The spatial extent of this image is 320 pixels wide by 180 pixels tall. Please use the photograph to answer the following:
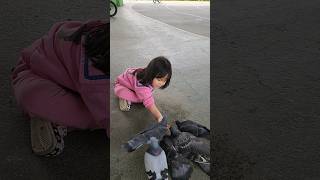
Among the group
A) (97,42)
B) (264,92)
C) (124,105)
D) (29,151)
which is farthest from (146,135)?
(264,92)

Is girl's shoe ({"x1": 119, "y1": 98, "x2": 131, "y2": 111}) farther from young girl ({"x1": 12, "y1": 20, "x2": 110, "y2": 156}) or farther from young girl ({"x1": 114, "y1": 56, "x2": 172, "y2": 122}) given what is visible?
young girl ({"x1": 12, "y1": 20, "x2": 110, "y2": 156})

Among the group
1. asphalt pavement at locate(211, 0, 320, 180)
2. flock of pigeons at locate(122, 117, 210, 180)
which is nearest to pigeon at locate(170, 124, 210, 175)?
flock of pigeons at locate(122, 117, 210, 180)

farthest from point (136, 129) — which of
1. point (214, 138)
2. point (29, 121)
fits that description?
point (29, 121)

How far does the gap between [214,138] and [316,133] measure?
29cm

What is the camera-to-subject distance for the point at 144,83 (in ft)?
1.88

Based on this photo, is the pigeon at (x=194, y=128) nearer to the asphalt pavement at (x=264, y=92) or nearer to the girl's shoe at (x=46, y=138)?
the asphalt pavement at (x=264, y=92)

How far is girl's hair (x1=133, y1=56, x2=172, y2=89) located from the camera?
56 cm

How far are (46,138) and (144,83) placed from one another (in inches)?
12.9

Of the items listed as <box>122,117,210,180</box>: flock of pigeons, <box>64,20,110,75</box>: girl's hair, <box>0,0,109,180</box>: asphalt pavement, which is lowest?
<box>0,0,109,180</box>: asphalt pavement

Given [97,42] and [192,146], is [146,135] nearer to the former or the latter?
[192,146]

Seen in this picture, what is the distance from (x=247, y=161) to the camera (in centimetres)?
81

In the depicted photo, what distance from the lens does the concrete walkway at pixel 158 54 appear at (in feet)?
1.93

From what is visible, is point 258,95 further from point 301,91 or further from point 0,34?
point 0,34

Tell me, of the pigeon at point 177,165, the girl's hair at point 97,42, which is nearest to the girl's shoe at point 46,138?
the girl's hair at point 97,42
